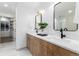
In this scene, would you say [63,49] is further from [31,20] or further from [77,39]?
[31,20]

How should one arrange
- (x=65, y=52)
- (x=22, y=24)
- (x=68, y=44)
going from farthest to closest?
(x=22, y=24) → (x=68, y=44) → (x=65, y=52)

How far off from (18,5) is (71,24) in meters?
3.53

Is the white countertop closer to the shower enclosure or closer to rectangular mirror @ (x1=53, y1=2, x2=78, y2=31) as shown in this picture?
rectangular mirror @ (x1=53, y1=2, x2=78, y2=31)

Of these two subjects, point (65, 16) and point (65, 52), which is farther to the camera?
point (65, 16)

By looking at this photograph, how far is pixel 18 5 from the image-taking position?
5492mm

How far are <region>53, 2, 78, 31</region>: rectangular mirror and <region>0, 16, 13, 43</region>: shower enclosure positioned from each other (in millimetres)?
6433

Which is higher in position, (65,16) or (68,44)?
(65,16)

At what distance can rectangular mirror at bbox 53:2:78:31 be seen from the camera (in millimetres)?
2674

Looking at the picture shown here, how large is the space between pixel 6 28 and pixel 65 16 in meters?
7.64

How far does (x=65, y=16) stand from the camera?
300cm

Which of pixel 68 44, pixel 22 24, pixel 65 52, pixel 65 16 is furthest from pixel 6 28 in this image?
pixel 65 52

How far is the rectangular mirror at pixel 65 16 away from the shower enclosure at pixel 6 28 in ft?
21.1

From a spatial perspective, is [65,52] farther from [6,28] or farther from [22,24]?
[6,28]

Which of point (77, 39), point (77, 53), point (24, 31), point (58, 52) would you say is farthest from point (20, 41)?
point (77, 53)
